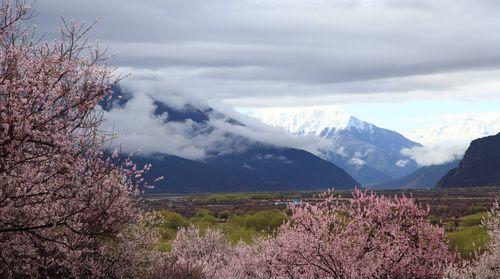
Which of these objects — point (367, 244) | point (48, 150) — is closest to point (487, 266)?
point (367, 244)

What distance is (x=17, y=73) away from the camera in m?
15.5

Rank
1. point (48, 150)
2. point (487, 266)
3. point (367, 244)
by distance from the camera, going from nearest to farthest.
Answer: point (48, 150), point (367, 244), point (487, 266)

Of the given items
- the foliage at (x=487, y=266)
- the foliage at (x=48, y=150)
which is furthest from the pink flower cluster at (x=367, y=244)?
the foliage at (x=48, y=150)

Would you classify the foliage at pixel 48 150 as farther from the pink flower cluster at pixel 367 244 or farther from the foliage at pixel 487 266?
the foliage at pixel 487 266

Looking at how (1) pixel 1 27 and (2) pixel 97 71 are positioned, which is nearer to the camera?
(1) pixel 1 27

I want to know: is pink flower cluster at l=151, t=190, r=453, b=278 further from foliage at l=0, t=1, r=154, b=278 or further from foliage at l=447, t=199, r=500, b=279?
foliage at l=0, t=1, r=154, b=278

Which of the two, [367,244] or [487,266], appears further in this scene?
[487,266]

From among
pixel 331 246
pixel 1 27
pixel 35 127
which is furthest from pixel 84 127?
pixel 331 246

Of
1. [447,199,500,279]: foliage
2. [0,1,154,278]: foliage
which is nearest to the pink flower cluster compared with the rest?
[447,199,500,279]: foliage

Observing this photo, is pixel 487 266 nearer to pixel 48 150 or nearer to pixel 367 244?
pixel 367 244

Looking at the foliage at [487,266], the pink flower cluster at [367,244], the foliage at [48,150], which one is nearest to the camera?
the foliage at [48,150]

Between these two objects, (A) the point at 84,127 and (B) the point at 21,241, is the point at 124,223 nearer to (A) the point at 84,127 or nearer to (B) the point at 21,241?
(B) the point at 21,241

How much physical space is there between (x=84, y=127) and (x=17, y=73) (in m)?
2.14

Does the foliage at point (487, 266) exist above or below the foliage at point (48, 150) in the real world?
below
